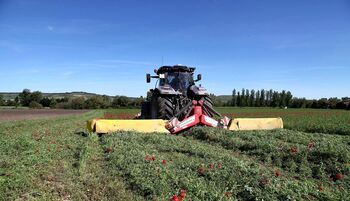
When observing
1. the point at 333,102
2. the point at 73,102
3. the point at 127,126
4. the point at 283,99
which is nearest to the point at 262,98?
the point at 283,99

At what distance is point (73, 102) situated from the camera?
59.4 meters

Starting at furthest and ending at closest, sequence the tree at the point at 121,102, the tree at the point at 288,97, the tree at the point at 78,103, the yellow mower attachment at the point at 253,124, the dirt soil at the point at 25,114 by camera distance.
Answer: the tree at the point at 288,97 → the tree at the point at 78,103 → the tree at the point at 121,102 → the dirt soil at the point at 25,114 → the yellow mower attachment at the point at 253,124

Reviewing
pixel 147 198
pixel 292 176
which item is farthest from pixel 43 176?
pixel 292 176

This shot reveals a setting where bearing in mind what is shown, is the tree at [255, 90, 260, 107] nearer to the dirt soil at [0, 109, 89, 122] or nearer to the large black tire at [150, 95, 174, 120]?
the dirt soil at [0, 109, 89, 122]

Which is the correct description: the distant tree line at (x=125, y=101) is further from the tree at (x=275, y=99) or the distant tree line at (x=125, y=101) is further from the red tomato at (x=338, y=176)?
the red tomato at (x=338, y=176)

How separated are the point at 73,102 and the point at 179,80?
A: 4972 cm

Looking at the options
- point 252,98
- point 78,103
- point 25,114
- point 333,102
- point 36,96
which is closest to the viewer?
point 25,114

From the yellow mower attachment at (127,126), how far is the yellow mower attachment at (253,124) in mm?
2611

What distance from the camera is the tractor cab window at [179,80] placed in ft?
43.1

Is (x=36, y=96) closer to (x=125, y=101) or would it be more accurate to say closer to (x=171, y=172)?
(x=125, y=101)

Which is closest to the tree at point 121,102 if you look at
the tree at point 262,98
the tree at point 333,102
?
the tree at point 262,98

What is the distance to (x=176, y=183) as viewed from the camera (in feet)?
15.8

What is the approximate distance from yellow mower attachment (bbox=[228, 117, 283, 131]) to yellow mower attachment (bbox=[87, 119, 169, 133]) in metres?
2.61

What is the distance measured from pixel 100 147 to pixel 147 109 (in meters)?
6.48
